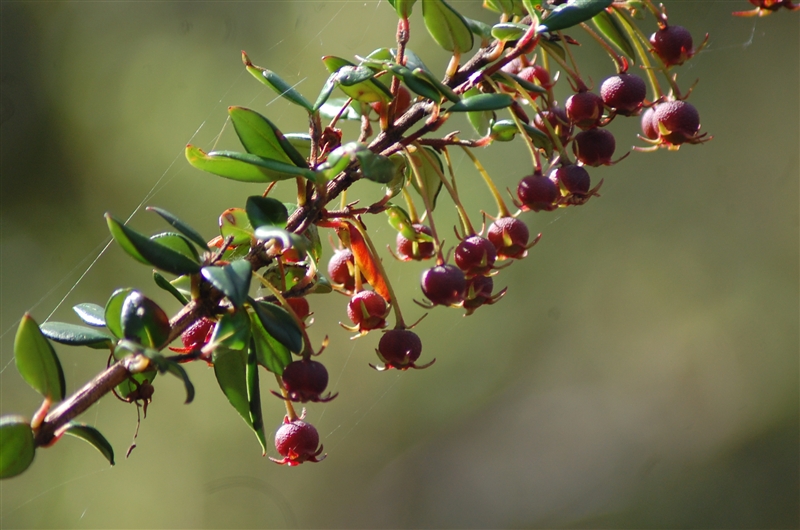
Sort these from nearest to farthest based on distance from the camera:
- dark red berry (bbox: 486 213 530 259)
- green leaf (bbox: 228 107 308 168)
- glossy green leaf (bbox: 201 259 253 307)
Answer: glossy green leaf (bbox: 201 259 253 307)
green leaf (bbox: 228 107 308 168)
dark red berry (bbox: 486 213 530 259)

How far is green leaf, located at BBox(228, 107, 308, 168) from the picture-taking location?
0.56 metres

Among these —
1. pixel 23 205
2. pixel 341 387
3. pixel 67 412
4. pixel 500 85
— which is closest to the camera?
pixel 67 412

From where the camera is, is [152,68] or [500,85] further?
[152,68]

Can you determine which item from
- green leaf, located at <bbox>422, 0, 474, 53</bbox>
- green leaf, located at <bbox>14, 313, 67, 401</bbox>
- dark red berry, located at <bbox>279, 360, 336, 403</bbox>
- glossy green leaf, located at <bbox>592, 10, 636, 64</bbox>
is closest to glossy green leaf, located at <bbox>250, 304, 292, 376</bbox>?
dark red berry, located at <bbox>279, 360, 336, 403</bbox>

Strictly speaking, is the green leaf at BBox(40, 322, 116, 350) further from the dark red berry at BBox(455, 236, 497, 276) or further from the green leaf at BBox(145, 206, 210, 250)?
the dark red berry at BBox(455, 236, 497, 276)

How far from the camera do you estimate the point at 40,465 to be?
224 centimetres

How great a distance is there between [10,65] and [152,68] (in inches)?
16.8

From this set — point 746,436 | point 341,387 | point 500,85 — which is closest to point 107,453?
point 500,85

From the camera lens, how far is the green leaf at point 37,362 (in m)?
0.50

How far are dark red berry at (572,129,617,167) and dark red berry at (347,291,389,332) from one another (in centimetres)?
23

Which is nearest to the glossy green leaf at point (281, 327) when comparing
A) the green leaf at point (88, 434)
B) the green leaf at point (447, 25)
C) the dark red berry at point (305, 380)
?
the dark red berry at point (305, 380)

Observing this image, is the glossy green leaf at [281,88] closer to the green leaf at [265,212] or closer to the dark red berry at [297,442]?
the green leaf at [265,212]

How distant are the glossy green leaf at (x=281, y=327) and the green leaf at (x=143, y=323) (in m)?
0.07

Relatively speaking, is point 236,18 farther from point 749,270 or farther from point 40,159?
point 749,270
